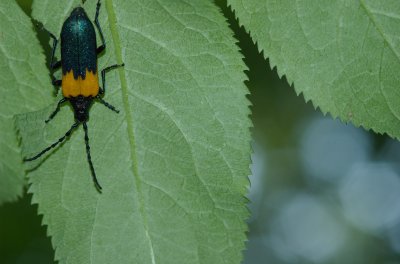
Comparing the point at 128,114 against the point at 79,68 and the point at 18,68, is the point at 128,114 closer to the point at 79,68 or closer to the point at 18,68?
the point at 18,68

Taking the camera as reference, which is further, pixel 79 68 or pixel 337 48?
pixel 79 68

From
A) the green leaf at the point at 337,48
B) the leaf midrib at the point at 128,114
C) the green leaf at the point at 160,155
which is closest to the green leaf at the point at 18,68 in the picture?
the green leaf at the point at 160,155

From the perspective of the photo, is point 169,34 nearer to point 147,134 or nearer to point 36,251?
point 147,134

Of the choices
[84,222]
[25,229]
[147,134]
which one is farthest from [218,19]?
[25,229]

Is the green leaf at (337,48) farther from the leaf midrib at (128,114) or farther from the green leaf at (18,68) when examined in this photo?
the green leaf at (18,68)

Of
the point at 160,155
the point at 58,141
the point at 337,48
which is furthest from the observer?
the point at 58,141

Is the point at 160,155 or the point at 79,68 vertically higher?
the point at 160,155

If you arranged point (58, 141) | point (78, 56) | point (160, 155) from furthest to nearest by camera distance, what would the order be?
point (78, 56) < point (58, 141) < point (160, 155)

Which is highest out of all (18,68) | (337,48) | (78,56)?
(337,48)

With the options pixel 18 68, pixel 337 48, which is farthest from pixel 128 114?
pixel 337 48
